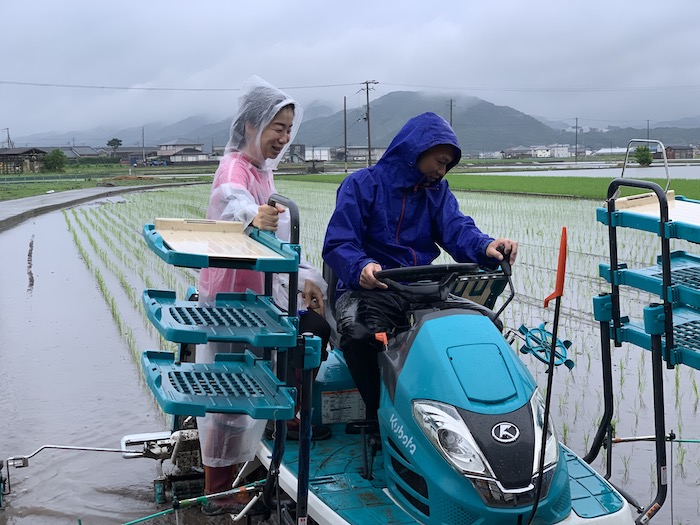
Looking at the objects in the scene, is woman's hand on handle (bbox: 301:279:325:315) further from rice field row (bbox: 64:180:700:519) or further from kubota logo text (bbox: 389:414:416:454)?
rice field row (bbox: 64:180:700:519)

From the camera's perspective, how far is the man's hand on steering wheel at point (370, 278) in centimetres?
313

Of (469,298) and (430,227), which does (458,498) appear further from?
(430,227)

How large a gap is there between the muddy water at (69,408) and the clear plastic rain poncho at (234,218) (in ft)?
2.53

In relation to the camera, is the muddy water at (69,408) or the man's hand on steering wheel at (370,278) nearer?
the man's hand on steering wheel at (370,278)

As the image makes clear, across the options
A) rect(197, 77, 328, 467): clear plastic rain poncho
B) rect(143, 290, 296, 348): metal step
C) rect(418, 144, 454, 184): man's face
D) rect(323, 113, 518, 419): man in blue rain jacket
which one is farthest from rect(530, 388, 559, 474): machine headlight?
rect(197, 77, 328, 467): clear plastic rain poncho

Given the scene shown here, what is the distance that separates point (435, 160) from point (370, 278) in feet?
2.09

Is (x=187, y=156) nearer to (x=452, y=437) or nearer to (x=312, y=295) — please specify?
(x=312, y=295)

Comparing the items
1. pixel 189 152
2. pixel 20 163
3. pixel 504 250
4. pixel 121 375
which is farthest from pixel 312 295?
pixel 189 152

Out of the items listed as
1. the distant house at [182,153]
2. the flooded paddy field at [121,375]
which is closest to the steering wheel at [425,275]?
the flooded paddy field at [121,375]

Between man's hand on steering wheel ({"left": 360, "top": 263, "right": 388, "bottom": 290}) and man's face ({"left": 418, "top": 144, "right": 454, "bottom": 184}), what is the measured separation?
543 mm

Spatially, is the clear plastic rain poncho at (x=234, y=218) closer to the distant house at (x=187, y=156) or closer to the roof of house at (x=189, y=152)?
the distant house at (x=187, y=156)

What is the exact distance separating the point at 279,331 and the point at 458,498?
0.74 meters

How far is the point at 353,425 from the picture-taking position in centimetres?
330

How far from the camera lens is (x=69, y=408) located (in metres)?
5.66
